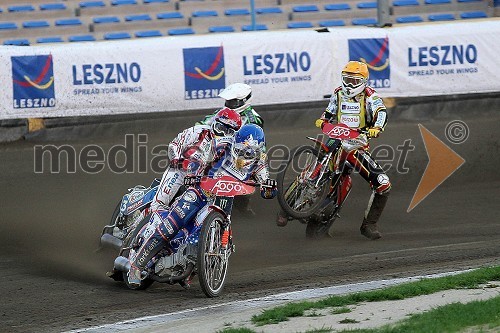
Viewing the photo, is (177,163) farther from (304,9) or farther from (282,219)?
(304,9)

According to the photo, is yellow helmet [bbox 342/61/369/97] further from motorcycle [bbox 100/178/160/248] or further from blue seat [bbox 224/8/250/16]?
blue seat [bbox 224/8/250/16]

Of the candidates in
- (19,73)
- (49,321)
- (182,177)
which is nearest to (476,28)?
(19,73)

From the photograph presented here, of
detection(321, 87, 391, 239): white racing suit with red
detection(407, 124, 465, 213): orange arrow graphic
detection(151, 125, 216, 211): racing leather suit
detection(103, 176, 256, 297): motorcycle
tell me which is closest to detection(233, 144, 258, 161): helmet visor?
detection(103, 176, 256, 297): motorcycle

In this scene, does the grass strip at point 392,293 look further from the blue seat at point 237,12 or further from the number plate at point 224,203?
the blue seat at point 237,12

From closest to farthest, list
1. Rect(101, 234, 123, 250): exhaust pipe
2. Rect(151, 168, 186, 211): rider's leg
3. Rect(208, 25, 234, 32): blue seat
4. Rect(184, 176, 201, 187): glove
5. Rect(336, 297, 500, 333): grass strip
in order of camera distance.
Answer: Rect(336, 297, 500, 333): grass strip
Rect(184, 176, 201, 187): glove
Rect(151, 168, 186, 211): rider's leg
Rect(101, 234, 123, 250): exhaust pipe
Rect(208, 25, 234, 32): blue seat

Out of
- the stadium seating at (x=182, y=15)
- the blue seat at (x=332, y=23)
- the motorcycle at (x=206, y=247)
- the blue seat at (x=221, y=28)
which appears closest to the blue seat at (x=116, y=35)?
the stadium seating at (x=182, y=15)

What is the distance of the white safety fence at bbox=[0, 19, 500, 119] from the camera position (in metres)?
16.4

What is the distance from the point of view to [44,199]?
46.6 feet

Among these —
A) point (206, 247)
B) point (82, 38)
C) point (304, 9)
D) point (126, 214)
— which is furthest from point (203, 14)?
point (206, 247)

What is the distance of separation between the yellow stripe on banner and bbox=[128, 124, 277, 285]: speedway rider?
7.55 metres

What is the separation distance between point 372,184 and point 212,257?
12.3ft

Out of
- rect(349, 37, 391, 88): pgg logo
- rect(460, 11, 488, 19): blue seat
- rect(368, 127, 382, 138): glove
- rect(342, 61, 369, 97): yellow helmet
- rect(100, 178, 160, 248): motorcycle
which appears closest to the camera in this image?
rect(100, 178, 160, 248): motorcycle

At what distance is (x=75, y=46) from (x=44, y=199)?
337 cm

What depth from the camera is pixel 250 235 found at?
41.4 ft
